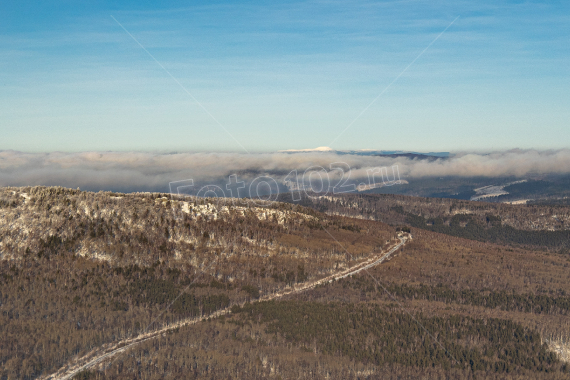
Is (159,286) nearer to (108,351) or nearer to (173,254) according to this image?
(173,254)

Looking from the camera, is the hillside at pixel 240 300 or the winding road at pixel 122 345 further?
the hillside at pixel 240 300

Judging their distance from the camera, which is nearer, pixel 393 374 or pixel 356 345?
pixel 393 374

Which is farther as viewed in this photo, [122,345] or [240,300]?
[240,300]

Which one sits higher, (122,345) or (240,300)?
(122,345)

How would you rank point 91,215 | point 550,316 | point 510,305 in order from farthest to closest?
point 91,215
point 510,305
point 550,316

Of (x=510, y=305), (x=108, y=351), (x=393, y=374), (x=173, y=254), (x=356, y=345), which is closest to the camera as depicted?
(x=393, y=374)

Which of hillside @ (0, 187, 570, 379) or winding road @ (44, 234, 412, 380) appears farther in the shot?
hillside @ (0, 187, 570, 379)

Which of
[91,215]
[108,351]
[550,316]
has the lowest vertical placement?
[550,316]

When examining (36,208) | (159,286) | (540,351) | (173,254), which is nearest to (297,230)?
(173,254)

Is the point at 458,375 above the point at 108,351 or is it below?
below
